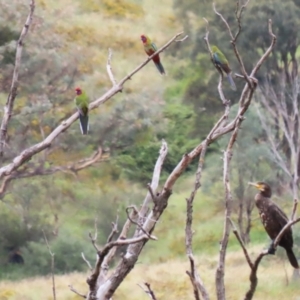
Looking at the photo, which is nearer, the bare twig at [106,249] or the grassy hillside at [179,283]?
the bare twig at [106,249]

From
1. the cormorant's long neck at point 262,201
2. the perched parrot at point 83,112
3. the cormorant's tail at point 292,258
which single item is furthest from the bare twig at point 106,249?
the perched parrot at point 83,112

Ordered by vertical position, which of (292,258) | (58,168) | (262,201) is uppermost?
(262,201)

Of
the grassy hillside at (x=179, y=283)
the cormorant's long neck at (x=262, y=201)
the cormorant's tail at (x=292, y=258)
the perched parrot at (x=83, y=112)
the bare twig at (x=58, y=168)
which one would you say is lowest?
the grassy hillside at (x=179, y=283)

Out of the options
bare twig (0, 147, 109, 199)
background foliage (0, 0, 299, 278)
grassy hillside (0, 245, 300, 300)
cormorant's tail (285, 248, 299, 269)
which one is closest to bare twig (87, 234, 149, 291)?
cormorant's tail (285, 248, 299, 269)

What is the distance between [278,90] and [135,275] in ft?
14.7

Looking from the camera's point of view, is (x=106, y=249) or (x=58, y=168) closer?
(x=106, y=249)

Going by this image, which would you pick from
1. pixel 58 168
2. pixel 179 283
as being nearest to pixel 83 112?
pixel 179 283

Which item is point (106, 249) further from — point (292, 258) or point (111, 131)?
point (111, 131)

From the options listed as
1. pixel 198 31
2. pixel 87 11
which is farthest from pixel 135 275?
pixel 87 11

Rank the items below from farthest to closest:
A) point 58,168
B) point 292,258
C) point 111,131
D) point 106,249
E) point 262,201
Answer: point 111,131, point 58,168, point 262,201, point 292,258, point 106,249

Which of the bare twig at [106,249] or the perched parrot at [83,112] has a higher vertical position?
the perched parrot at [83,112]

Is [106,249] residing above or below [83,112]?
below

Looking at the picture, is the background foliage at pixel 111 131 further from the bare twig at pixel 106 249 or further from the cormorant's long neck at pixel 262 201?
the bare twig at pixel 106 249

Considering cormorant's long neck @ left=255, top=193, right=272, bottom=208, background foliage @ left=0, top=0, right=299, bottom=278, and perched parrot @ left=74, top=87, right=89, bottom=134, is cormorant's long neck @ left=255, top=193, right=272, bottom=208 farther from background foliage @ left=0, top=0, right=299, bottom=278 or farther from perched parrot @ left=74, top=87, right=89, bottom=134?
background foliage @ left=0, top=0, right=299, bottom=278
